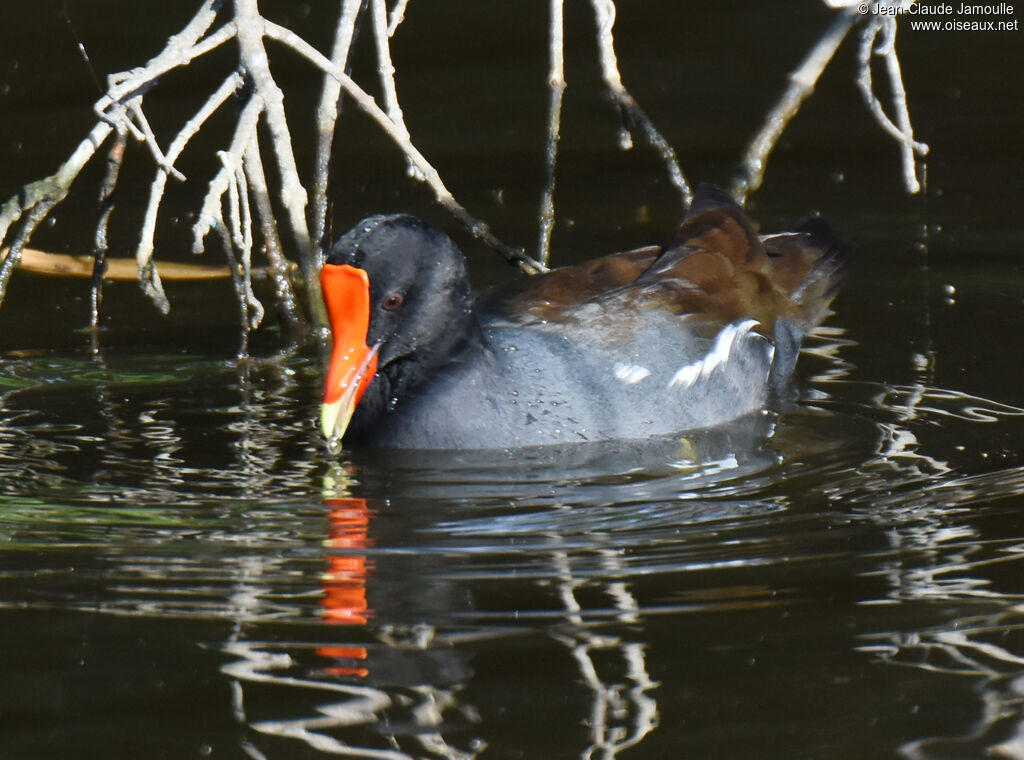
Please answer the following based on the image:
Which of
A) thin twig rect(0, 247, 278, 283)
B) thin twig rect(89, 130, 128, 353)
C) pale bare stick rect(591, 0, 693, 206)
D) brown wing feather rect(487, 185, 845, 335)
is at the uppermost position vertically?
pale bare stick rect(591, 0, 693, 206)

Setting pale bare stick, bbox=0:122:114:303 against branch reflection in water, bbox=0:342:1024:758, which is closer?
branch reflection in water, bbox=0:342:1024:758

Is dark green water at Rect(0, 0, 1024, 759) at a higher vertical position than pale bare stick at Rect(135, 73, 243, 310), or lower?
lower

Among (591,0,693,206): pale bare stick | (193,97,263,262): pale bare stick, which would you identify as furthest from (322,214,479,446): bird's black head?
(591,0,693,206): pale bare stick

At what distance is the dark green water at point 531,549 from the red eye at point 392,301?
387 millimetres

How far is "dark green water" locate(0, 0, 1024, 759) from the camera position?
2441 mm

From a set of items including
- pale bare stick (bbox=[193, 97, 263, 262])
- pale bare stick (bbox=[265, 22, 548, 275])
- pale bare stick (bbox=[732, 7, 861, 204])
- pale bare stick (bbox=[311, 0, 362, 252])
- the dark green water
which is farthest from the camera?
pale bare stick (bbox=[732, 7, 861, 204])

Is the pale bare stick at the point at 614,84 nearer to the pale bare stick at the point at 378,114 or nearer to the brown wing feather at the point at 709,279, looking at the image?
the brown wing feather at the point at 709,279

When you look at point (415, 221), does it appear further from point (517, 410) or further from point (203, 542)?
point (203, 542)

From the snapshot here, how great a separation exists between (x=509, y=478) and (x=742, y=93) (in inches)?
190

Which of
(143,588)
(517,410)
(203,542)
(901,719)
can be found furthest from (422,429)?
(901,719)

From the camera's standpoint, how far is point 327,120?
490cm

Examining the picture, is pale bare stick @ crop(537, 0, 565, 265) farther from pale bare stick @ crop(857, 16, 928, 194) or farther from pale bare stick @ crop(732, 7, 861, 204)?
pale bare stick @ crop(857, 16, 928, 194)

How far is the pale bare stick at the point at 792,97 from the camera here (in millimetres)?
4941

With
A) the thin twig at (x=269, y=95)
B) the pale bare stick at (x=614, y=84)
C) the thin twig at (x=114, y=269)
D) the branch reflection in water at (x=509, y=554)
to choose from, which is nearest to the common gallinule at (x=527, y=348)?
the branch reflection in water at (x=509, y=554)
